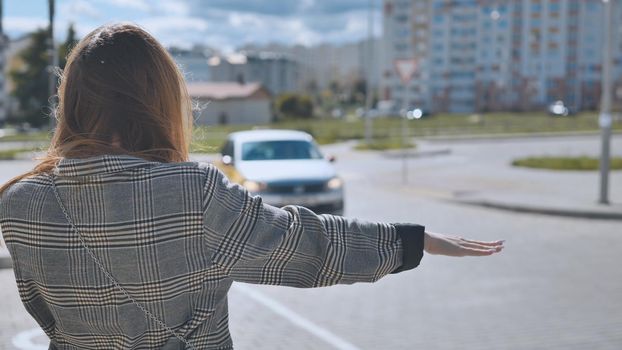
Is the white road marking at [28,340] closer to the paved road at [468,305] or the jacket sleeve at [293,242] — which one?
the paved road at [468,305]

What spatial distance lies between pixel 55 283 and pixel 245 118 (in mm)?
78706

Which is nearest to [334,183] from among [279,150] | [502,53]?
[279,150]

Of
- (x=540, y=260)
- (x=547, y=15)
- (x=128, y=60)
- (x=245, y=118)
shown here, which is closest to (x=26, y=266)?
(x=128, y=60)

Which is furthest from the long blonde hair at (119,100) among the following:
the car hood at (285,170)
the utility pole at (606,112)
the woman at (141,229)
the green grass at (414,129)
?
the green grass at (414,129)

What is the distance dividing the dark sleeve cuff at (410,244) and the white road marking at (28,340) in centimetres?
472

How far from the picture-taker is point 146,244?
1709 millimetres

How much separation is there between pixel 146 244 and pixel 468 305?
6280mm

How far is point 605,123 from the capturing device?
1470 centimetres

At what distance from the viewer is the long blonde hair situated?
1804 mm

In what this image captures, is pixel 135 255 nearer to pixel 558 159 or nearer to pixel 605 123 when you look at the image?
pixel 605 123

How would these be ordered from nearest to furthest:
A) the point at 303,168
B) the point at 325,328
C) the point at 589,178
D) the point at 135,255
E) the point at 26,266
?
1. the point at 135,255
2. the point at 26,266
3. the point at 325,328
4. the point at 303,168
5. the point at 589,178

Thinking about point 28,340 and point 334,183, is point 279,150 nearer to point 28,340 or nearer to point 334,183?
point 334,183

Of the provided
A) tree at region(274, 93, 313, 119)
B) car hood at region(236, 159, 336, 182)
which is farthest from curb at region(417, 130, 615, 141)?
tree at region(274, 93, 313, 119)

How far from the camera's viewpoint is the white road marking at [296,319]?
634 centimetres
